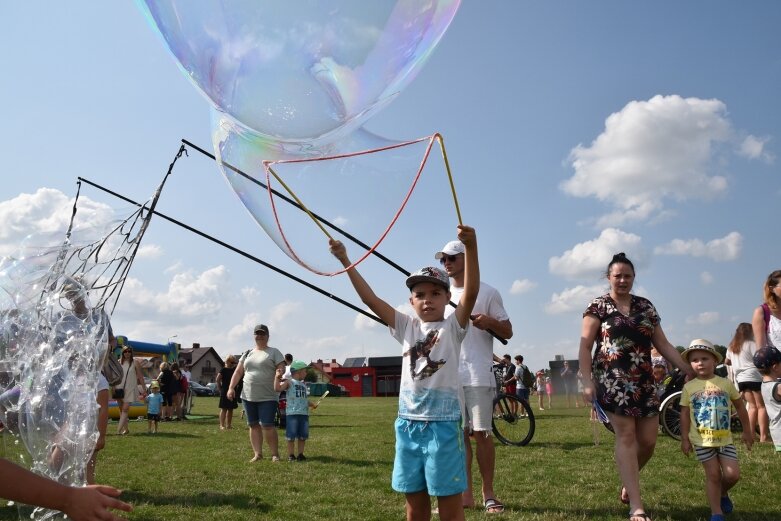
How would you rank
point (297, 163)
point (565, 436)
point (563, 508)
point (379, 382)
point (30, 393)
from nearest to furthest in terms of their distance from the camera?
point (30, 393) → point (297, 163) → point (563, 508) → point (565, 436) → point (379, 382)

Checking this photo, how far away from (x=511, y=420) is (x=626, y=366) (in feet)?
18.9

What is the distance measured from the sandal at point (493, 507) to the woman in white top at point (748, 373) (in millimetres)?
5344

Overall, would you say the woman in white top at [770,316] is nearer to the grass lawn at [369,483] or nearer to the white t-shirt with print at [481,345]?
the grass lawn at [369,483]

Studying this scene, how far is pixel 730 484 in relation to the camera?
4273mm

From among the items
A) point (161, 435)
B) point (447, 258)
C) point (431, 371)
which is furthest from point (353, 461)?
point (161, 435)

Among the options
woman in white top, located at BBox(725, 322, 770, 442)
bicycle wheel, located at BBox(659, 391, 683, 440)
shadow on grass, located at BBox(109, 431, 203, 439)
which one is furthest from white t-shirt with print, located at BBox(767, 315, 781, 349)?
shadow on grass, located at BBox(109, 431, 203, 439)

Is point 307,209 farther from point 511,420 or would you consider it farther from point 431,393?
point 511,420

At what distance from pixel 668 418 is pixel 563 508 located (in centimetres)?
563

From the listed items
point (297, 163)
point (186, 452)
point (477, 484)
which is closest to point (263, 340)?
point (186, 452)

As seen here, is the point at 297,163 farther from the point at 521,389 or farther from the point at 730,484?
the point at 521,389

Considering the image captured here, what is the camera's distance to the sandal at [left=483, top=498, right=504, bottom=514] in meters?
4.67

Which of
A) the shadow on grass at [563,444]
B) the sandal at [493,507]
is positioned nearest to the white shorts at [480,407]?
the sandal at [493,507]

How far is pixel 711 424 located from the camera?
433 cm

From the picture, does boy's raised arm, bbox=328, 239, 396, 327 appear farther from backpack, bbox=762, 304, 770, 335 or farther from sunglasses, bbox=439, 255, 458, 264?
backpack, bbox=762, 304, 770, 335
